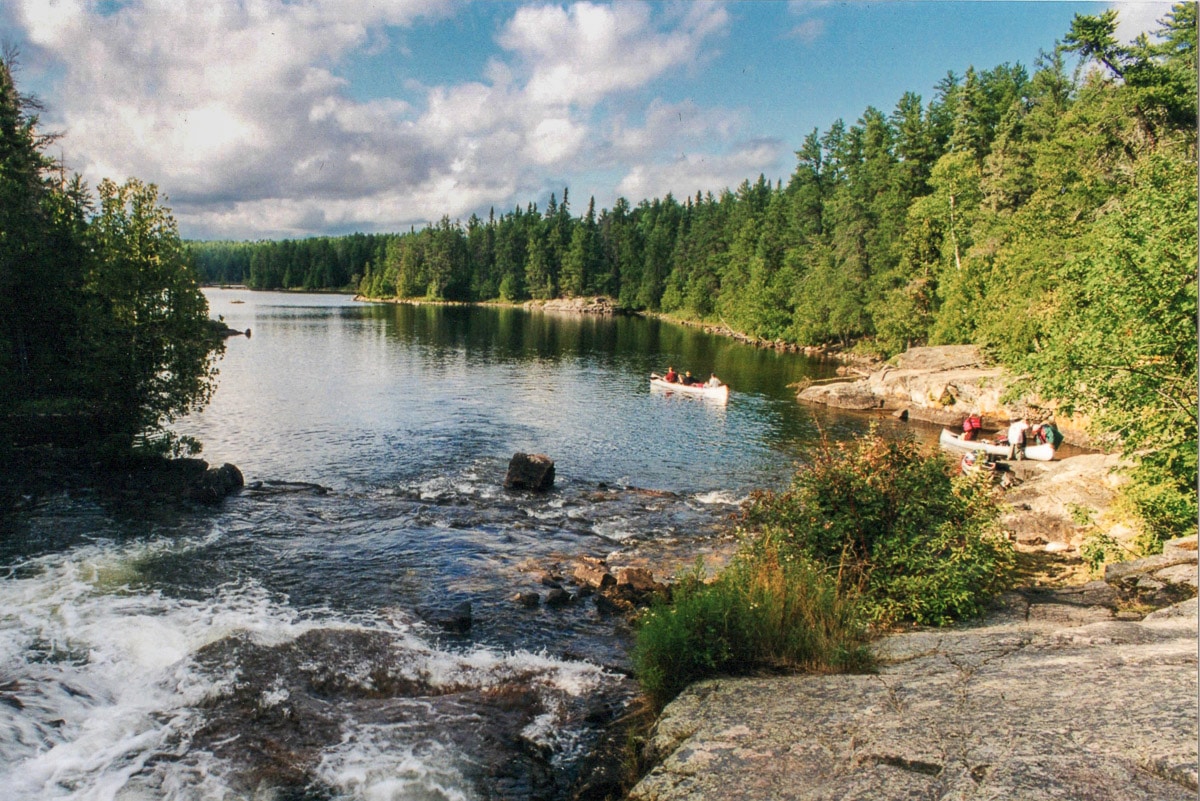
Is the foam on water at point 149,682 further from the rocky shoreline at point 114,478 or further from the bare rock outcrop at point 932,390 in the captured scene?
the bare rock outcrop at point 932,390

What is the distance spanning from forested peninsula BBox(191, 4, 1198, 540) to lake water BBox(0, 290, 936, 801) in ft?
20.5

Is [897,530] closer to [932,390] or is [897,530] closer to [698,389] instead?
[698,389]

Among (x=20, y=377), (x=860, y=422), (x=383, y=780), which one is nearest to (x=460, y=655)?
(x=383, y=780)

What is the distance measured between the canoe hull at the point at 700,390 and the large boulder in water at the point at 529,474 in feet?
69.9

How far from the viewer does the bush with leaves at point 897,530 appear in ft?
34.9

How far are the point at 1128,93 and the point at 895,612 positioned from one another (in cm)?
3927

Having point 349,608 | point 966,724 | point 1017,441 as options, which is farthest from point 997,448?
point 349,608

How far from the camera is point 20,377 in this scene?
880 inches

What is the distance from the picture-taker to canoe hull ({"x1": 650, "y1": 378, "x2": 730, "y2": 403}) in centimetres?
4388

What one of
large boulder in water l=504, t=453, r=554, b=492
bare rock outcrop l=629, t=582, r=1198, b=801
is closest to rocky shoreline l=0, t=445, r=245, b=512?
large boulder in water l=504, t=453, r=554, b=492

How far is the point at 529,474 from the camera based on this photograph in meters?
24.4

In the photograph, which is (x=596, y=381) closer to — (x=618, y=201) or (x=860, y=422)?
(x=860, y=422)

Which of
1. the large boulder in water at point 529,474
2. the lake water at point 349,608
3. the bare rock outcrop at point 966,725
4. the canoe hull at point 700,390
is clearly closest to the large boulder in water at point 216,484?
the lake water at point 349,608

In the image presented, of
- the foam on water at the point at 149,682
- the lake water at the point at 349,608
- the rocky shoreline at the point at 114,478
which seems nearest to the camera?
the foam on water at the point at 149,682
